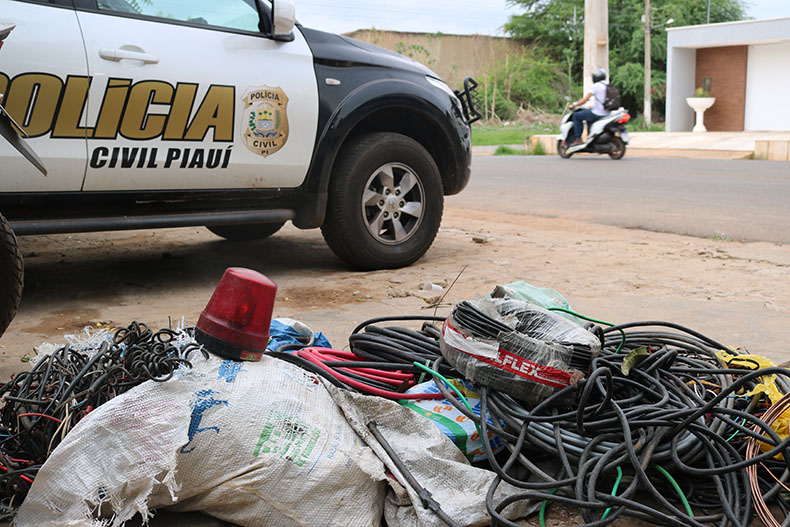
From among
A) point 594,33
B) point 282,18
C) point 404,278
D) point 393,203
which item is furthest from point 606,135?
point 282,18

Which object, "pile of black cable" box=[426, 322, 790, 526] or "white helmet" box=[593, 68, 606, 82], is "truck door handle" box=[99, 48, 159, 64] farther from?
"white helmet" box=[593, 68, 606, 82]

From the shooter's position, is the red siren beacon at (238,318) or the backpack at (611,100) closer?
the red siren beacon at (238,318)

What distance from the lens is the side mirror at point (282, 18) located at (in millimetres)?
4484

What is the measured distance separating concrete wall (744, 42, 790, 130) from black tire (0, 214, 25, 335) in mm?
26528

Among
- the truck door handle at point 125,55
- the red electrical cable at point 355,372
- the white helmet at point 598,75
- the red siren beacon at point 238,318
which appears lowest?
the red electrical cable at point 355,372

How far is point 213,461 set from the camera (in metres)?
2.07

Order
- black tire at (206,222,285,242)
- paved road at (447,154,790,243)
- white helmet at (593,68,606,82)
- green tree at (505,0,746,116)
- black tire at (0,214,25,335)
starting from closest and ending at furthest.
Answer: black tire at (0,214,25,335)
black tire at (206,222,285,242)
paved road at (447,154,790,243)
white helmet at (593,68,606,82)
green tree at (505,0,746,116)

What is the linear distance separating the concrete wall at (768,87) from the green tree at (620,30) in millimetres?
6904

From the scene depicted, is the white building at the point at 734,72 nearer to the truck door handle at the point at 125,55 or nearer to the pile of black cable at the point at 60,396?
the truck door handle at the point at 125,55

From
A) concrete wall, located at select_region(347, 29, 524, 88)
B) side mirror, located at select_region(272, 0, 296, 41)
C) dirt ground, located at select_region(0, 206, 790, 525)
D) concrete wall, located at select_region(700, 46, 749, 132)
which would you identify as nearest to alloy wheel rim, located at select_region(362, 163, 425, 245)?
dirt ground, located at select_region(0, 206, 790, 525)

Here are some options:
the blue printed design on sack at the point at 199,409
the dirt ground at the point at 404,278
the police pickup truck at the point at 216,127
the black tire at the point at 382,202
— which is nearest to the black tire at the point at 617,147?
the dirt ground at the point at 404,278

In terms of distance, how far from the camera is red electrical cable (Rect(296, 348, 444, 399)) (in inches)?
102

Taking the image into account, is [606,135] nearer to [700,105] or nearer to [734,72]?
[700,105]

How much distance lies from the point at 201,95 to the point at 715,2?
3851 cm
